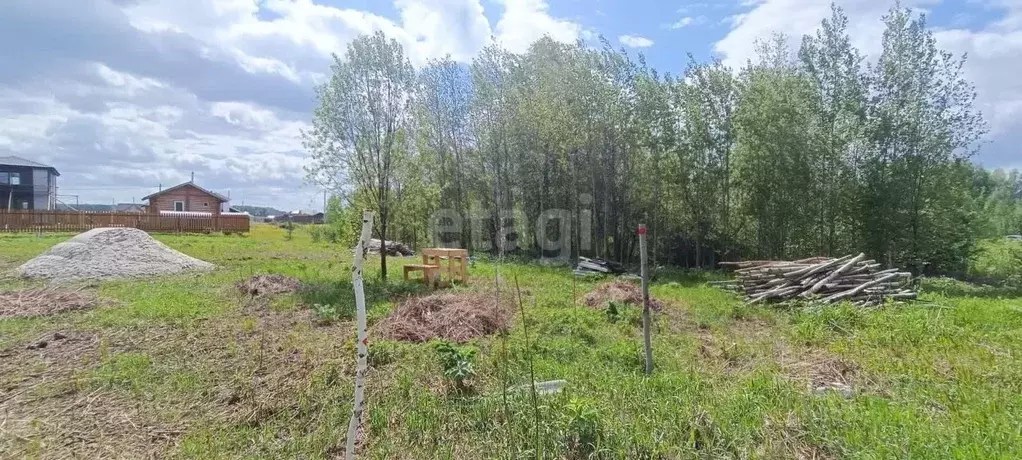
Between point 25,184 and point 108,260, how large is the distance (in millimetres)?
31907

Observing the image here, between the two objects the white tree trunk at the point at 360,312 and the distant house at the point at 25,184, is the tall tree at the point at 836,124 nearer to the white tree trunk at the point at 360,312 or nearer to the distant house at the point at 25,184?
the white tree trunk at the point at 360,312

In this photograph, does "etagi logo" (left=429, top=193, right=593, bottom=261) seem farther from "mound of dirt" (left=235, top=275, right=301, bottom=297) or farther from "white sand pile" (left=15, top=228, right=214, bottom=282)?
"white sand pile" (left=15, top=228, right=214, bottom=282)

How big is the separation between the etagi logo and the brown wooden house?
73.5 ft

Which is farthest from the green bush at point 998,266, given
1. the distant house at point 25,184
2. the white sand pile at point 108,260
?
the distant house at point 25,184

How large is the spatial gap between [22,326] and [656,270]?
39.0 feet

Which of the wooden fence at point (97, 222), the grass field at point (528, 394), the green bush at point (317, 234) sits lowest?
the grass field at point (528, 394)

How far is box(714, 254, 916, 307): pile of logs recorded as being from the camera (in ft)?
25.2

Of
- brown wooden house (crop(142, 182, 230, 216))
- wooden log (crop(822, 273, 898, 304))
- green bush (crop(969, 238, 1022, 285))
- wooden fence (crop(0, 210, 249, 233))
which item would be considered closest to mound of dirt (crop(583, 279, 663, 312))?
wooden log (crop(822, 273, 898, 304))

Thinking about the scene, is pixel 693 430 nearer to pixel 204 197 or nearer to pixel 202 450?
pixel 202 450

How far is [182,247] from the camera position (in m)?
17.0

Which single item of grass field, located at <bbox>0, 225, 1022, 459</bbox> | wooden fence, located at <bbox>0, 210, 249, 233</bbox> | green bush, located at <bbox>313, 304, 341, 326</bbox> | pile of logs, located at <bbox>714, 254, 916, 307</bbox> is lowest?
grass field, located at <bbox>0, 225, 1022, 459</bbox>

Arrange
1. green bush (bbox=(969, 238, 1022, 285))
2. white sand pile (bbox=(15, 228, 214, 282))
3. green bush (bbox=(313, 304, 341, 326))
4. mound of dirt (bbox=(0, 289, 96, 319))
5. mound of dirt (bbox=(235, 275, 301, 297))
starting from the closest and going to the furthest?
green bush (bbox=(313, 304, 341, 326)), mound of dirt (bbox=(0, 289, 96, 319)), mound of dirt (bbox=(235, 275, 301, 297)), white sand pile (bbox=(15, 228, 214, 282)), green bush (bbox=(969, 238, 1022, 285))

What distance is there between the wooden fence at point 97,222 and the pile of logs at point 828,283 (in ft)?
84.5

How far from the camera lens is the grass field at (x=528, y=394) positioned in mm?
2883
